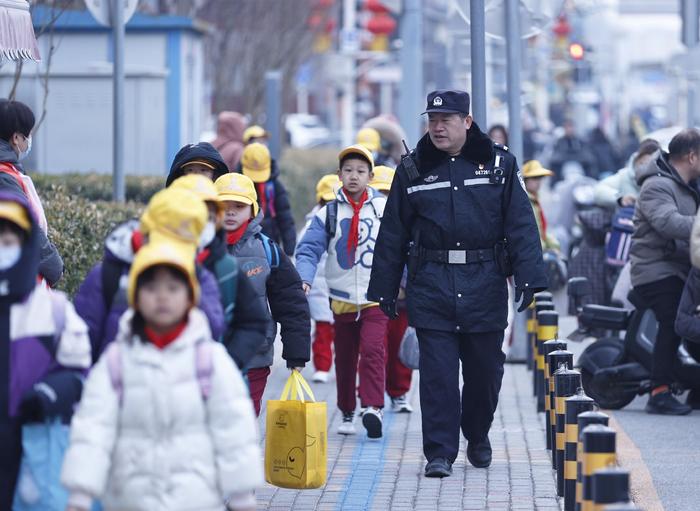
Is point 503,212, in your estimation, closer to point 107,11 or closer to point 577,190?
point 107,11

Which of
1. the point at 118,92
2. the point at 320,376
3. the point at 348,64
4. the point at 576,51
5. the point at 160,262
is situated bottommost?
the point at 320,376

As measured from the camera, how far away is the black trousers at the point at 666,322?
1088 centimetres

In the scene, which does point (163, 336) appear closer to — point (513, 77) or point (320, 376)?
point (320, 376)

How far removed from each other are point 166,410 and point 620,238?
28.4 ft

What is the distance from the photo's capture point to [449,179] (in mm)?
8445

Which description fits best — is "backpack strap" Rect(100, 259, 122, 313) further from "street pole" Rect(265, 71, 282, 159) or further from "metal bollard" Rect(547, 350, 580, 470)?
"street pole" Rect(265, 71, 282, 159)

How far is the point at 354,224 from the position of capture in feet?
33.1

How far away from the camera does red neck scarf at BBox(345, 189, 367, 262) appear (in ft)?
33.0

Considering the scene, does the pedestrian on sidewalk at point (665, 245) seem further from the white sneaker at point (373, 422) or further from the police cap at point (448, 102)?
the police cap at point (448, 102)

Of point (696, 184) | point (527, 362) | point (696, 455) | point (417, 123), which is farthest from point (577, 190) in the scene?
point (696, 455)

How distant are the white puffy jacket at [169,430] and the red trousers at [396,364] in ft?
19.3

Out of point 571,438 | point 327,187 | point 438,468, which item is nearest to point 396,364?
point 327,187

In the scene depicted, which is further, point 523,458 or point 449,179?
point 523,458

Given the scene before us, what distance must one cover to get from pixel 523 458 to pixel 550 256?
337 inches
